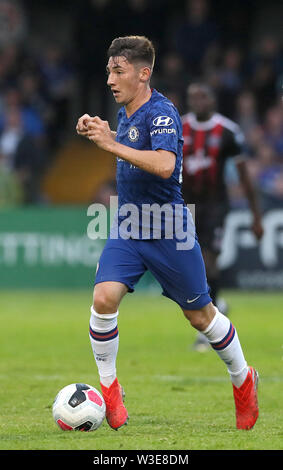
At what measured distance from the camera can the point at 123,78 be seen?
Answer: 6109mm

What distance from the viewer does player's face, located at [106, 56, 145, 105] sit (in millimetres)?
6098

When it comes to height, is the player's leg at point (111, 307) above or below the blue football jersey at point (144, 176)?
below

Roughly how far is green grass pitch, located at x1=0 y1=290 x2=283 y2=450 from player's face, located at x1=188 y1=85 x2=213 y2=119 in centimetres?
233

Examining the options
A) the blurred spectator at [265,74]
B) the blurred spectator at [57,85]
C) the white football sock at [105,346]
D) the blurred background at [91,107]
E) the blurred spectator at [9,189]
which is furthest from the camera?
the blurred spectator at [57,85]

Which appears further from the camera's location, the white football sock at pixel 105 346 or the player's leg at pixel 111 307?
the white football sock at pixel 105 346

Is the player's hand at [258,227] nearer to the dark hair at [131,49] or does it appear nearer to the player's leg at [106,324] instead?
the player's leg at [106,324]

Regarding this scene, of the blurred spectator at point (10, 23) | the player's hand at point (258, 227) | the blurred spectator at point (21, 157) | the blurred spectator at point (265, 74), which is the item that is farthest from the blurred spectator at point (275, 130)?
the player's hand at point (258, 227)

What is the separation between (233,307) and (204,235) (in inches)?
152

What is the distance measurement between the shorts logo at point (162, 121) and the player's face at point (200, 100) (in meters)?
4.16

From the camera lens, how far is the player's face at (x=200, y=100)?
10.1 metres

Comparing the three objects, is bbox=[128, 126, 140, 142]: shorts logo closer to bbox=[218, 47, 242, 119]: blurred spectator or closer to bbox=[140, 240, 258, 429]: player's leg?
bbox=[140, 240, 258, 429]: player's leg

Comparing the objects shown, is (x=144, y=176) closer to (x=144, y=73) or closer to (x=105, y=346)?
(x=144, y=73)
